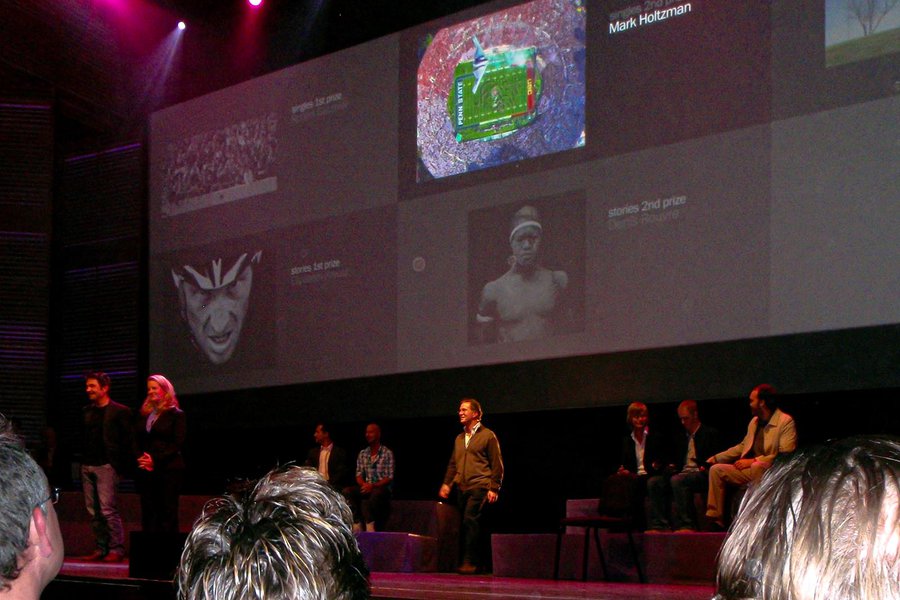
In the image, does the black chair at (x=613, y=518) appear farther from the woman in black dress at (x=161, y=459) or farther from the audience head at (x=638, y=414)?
the woman in black dress at (x=161, y=459)

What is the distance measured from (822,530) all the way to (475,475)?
256 inches

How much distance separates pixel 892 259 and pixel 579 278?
80.8 inches

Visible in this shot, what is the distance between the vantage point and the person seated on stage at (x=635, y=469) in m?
6.20

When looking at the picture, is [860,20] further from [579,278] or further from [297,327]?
[297,327]

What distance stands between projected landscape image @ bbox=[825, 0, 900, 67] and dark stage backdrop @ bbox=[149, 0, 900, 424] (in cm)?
2

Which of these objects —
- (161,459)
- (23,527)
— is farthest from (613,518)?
(23,527)

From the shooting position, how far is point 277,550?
1042mm

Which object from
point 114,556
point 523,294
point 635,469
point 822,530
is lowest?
point 114,556

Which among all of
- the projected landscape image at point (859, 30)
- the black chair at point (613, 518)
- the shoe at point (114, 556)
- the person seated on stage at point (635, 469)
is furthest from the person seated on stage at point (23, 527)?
the shoe at point (114, 556)

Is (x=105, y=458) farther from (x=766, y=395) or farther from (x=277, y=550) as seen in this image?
(x=277, y=550)

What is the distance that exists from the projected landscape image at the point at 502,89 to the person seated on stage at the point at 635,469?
1.96 m

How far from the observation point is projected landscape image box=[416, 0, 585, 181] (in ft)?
22.5

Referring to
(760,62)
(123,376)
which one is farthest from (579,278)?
(123,376)

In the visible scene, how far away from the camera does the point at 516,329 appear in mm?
7023
